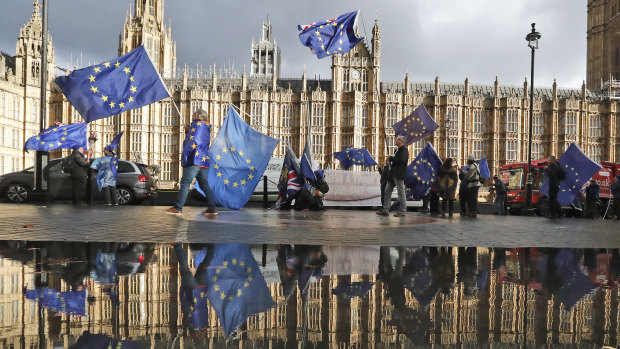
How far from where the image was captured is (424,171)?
13.6m

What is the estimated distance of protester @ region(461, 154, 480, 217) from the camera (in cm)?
1138

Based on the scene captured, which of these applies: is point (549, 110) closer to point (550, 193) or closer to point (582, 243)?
point (550, 193)

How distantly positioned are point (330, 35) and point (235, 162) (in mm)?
6355

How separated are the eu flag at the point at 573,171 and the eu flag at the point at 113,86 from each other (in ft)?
33.8

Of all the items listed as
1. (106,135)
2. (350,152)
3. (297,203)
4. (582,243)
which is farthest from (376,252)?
(106,135)

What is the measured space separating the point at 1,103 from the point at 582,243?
51.8 meters

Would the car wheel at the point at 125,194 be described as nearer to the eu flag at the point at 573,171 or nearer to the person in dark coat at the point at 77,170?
the person in dark coat at the point at 77,170

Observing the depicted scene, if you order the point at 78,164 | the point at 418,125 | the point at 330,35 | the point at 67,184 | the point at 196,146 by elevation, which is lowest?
the point at 67,184

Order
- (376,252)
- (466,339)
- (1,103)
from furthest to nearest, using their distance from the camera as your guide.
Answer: (1,103) < (376,252) < (466,339)

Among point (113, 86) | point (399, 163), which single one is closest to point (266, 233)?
point (399, 163)

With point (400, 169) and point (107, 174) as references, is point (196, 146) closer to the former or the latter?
point (400, 169)

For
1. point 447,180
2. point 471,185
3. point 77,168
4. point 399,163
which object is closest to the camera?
point 399,163

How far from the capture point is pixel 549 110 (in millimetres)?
51906

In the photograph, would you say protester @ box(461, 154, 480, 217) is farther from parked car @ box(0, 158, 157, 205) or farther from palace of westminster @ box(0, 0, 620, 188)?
palace of westminster @ box(0, 0, 620, 188)
